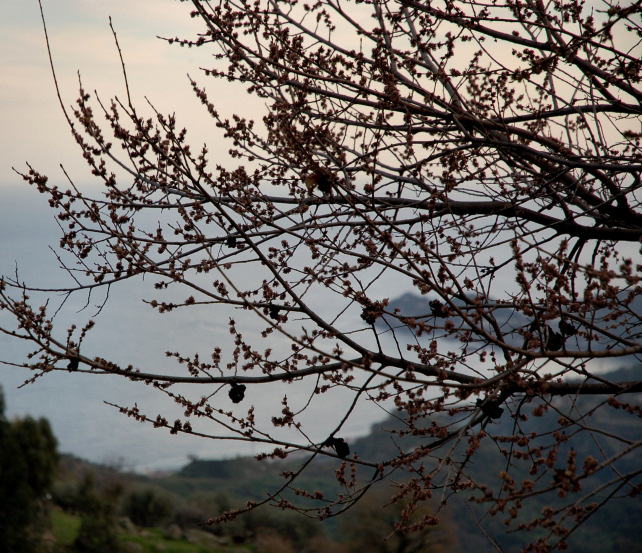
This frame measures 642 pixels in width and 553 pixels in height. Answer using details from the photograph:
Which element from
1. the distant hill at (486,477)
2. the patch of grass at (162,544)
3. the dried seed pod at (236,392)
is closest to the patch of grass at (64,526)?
the patch of grass at (162,544)

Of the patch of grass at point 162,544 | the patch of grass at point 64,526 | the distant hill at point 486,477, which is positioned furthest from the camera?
the patch of grass at point 162,544

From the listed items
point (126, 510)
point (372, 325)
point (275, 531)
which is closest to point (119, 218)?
point (372, 325)

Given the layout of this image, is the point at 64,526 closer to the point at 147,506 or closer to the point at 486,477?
the point at 147,506

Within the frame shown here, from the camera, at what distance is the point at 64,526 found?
63.3 ft

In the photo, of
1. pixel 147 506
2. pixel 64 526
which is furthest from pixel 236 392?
pixel 147 506

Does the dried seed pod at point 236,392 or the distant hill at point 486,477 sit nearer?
the dried seed pod at point 236,392

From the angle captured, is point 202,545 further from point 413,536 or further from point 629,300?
point 629,300

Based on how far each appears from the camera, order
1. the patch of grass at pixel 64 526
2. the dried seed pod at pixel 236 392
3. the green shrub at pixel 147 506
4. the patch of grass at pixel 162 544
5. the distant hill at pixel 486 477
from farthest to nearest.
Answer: the green shrub at pixel 147 506, the patch of grass at pixel 162 544, the distant hill at pixel 486 477, the patch of grass at pixel 64 526, the dried seed pod at pixel 236 392

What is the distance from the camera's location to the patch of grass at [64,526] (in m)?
18.1

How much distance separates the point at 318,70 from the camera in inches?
174

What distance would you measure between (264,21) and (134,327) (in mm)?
11054

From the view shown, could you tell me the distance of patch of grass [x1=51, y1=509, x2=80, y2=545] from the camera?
59.3ft

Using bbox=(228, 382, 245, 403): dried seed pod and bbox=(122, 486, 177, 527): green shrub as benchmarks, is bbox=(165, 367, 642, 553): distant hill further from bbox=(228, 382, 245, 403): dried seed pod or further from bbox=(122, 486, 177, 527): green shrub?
bbox=(228, 382, 245, 403): dried seed pod

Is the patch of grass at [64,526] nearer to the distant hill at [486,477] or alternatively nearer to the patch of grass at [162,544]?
the patch of grass at [162,544]
